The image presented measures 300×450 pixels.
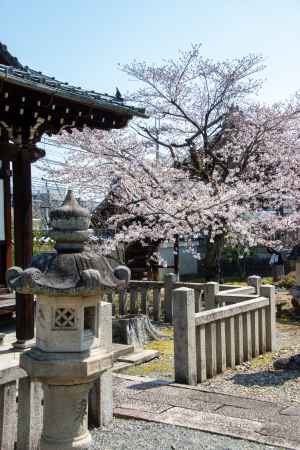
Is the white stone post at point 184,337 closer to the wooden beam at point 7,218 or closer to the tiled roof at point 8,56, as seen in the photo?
the wooden beam at point 7,218

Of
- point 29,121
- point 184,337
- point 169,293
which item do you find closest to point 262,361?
point 184,337

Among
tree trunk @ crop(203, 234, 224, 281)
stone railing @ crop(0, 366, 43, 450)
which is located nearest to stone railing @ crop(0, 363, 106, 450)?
stone railing @ crop(0, 366, 43, 450)

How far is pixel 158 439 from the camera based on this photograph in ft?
14.6

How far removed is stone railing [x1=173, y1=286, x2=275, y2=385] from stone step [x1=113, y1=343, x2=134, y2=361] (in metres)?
1.69

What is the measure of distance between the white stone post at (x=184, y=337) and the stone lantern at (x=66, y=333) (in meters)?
3.00

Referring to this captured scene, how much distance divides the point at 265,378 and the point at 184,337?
143 centimetres

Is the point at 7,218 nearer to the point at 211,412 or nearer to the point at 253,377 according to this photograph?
the point at 253,377

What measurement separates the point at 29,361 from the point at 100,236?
11.3 metres

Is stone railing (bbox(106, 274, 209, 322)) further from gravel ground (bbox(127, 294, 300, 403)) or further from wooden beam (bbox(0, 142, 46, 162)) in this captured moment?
wooden beam (bbox(0, 142, 46, 162))

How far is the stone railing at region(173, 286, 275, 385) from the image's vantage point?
6.38 metres

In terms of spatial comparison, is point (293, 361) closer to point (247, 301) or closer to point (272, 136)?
point (247, 301)

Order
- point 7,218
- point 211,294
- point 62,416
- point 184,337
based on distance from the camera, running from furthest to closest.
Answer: point 211,294 → point 7,218 → point 184,337 → point 62,416

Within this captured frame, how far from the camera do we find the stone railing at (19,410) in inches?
150

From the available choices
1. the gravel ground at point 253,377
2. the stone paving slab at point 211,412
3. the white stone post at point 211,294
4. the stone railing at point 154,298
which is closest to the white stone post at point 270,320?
the gravel ground at point 253,377
